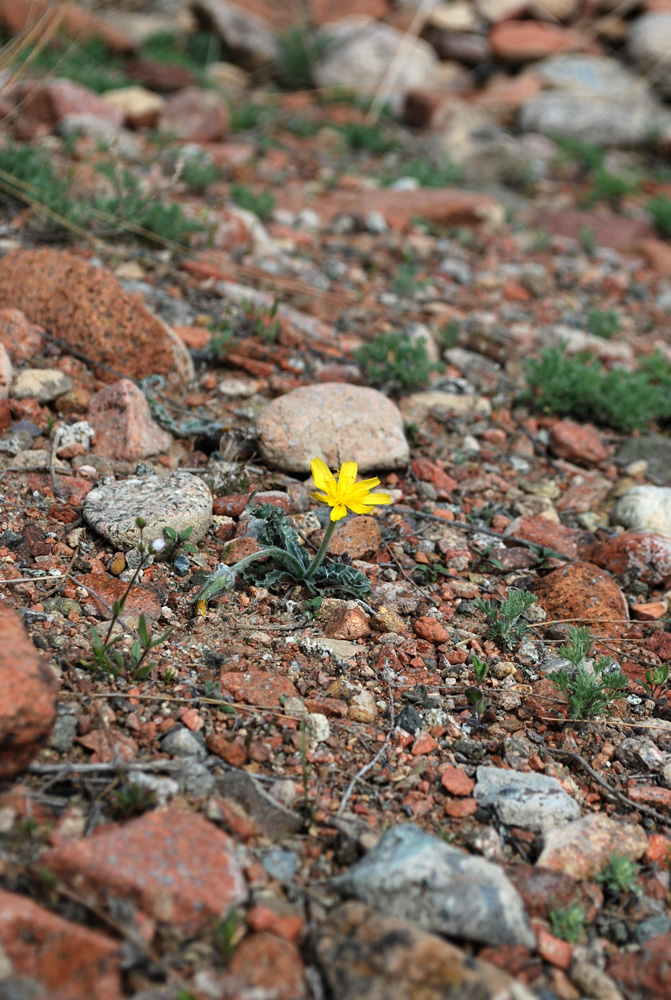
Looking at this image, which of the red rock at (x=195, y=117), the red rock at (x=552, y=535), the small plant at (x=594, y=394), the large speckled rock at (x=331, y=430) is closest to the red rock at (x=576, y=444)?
the small plant at (x=594, y=394)

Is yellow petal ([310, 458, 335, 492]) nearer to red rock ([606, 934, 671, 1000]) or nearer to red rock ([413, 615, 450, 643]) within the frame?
red rock ([413, 615, 450, 643])

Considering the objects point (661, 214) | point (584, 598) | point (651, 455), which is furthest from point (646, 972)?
point (661, 214)

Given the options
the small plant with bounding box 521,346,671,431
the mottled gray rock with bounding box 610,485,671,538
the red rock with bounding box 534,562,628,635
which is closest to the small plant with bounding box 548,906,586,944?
the red rock with bounding box 534,562,628,635

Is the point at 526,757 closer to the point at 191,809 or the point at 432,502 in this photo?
the point at 191,809

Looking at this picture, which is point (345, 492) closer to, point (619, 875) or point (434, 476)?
point (434, 476)

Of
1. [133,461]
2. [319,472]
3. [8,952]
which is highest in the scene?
[319,472]

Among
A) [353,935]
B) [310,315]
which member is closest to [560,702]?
[353,935]

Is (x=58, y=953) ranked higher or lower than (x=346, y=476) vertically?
lower
